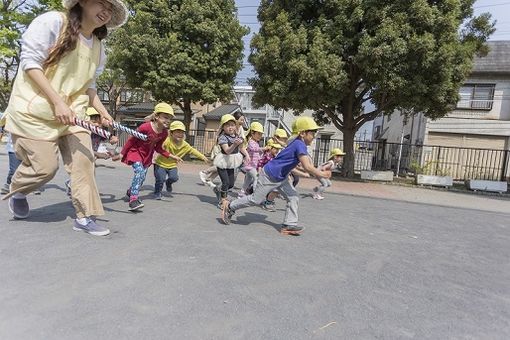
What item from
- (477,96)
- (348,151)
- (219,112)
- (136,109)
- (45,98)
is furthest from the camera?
(136,109)

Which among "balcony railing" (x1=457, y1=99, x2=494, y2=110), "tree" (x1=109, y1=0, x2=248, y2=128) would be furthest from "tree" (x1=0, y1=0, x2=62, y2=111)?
"balcony railing" (x1=457, y1=99, x2=494, y2=110)

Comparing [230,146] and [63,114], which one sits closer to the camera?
[63,114]

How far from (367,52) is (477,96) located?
1242cm

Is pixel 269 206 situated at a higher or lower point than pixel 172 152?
lower

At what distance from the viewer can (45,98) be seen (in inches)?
139

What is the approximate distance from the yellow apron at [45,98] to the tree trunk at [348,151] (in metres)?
12.5

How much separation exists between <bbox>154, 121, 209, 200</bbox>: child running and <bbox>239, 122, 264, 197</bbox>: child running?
3.07ft

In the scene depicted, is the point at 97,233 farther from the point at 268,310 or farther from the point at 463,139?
the point at 463,139

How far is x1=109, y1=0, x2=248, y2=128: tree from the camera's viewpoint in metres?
16.1

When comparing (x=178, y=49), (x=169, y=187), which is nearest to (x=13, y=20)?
(x=178, y=49)

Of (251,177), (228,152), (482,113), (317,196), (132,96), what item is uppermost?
(132,96)

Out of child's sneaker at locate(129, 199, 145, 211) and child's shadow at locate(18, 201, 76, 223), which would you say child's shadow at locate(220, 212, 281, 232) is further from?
child's shadow at locate(18, 201, 76, 223)

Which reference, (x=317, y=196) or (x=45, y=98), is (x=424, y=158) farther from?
(x=45, y=98)

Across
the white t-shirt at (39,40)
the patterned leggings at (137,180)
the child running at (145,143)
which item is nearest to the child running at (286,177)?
the patterned leggings at (137,180)
